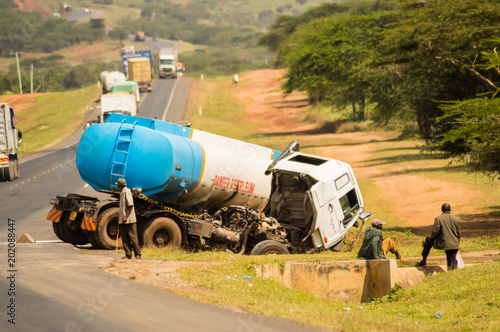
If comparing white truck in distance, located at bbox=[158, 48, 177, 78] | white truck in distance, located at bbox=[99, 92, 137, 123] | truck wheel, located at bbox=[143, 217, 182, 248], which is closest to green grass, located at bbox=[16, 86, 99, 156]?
white truck in distance, located at bbox=[99, 92, 137, 123]

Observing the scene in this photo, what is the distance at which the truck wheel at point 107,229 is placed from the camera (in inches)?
590

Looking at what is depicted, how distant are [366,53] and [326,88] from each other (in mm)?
7486

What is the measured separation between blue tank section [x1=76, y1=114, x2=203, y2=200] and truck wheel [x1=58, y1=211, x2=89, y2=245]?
4.19 feet

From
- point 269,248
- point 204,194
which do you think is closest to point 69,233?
point 204,194

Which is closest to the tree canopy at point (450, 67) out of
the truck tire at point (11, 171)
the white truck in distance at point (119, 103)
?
the truck tire at point (11, 171)

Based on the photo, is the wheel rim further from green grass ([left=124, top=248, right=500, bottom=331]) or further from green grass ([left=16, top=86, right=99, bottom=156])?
green grass ([left=16, top=86, right=99, bottom=156])

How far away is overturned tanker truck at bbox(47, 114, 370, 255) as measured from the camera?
1515 cm

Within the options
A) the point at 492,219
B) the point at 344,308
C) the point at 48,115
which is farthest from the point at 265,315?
the point at 48,115

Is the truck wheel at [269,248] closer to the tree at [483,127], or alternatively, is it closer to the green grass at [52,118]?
the tree at [483,127]

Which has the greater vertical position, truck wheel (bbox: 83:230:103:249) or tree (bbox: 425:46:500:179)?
tree (bbox: 425:46:500:179)

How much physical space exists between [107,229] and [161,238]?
50.0 inches

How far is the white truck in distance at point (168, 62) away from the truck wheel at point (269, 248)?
75.9 m

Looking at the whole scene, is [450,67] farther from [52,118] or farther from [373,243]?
[52,118]

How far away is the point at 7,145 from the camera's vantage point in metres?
29.8
